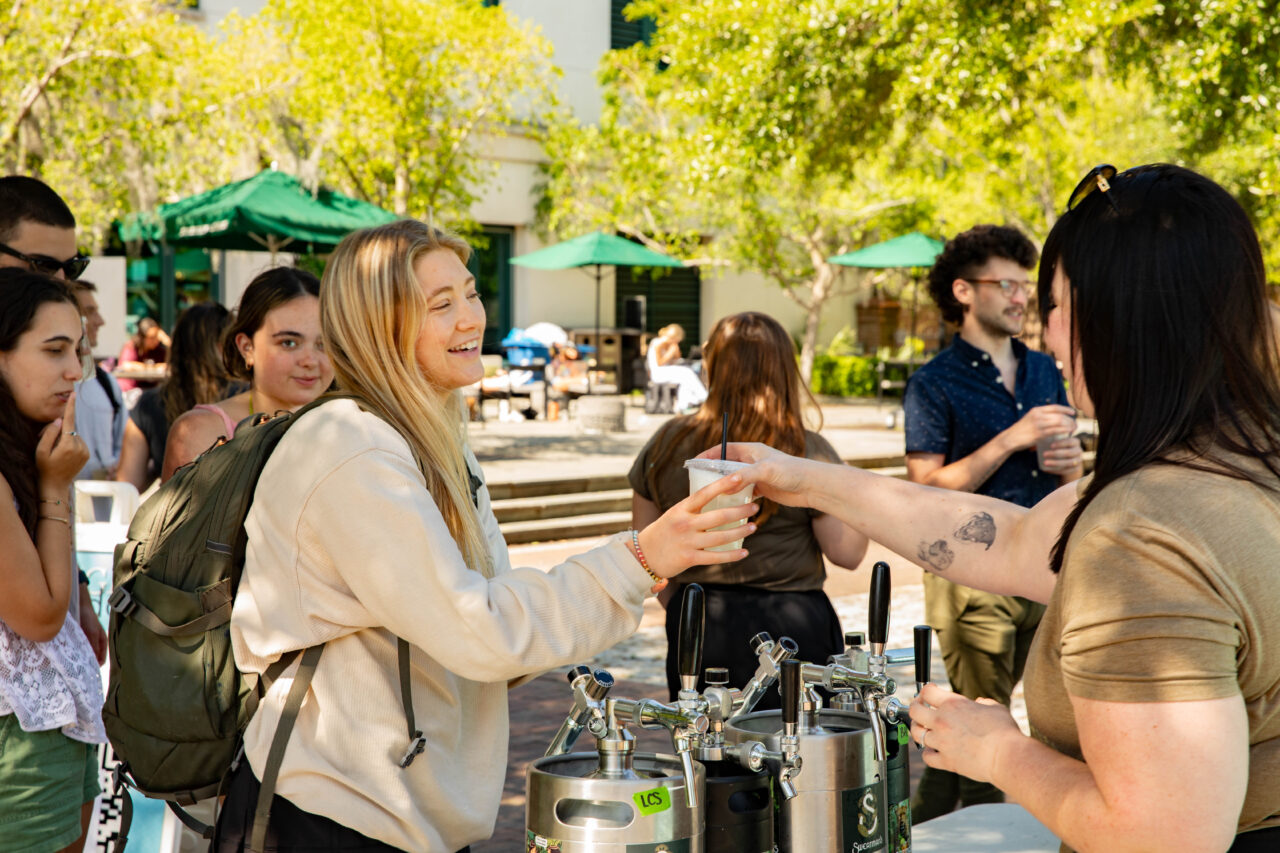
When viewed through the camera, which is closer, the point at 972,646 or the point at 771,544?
the point at 771,544

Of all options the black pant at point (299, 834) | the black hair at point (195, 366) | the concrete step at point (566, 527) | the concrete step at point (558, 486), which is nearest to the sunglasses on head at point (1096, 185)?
the black pant at point (299, 834)

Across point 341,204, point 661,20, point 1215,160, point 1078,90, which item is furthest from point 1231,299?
point 1215,160

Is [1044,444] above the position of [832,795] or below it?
above

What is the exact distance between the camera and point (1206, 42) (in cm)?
923

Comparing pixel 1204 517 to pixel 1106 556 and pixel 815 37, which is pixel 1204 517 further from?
pixel 815 37

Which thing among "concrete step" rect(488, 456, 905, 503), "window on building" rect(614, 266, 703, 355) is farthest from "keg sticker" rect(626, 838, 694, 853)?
"window on building" rect(614, 266, 703, 355)

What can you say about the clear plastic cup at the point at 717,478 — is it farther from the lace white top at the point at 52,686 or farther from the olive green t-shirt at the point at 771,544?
the olive green t-shirt at the point at 771,544

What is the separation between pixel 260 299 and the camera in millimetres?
4004

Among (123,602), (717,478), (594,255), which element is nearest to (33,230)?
(123,602)

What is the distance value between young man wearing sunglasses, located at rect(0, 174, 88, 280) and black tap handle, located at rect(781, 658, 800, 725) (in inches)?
111

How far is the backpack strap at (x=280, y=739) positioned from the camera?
204 centimetres

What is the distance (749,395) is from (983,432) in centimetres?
90

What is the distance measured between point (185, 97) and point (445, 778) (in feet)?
45.0

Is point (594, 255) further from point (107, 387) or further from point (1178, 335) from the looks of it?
point (1178, 335)
